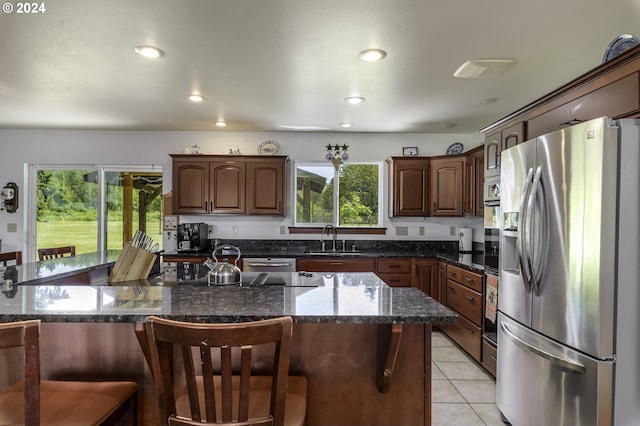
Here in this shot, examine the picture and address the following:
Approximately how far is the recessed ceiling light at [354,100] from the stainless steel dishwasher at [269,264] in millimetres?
1909

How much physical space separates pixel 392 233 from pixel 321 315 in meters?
3.80

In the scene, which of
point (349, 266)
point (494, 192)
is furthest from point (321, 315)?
point (349, 266)

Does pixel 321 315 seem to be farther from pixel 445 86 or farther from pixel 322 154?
pixel 322 154

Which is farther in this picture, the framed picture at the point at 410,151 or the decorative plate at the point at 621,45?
the framed picture at the point at 410,151

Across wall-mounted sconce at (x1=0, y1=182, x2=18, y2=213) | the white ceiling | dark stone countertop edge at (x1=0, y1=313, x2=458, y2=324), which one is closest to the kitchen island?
dark stone countertop edge at (x1=0, y1=313, x2=458, y2=324)

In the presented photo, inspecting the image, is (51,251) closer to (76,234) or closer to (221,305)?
(76,234)

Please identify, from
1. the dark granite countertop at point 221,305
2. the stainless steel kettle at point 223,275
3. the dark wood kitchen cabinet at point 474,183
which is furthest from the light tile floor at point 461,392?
the stainless steel kettle at point 223,275

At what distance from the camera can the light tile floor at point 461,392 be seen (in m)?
2.47

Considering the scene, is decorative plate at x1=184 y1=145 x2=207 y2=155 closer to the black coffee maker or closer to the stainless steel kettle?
the black coffee maker

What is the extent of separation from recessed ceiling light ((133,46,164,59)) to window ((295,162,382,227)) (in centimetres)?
264

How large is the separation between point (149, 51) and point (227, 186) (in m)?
2.28

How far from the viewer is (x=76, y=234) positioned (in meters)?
5.04

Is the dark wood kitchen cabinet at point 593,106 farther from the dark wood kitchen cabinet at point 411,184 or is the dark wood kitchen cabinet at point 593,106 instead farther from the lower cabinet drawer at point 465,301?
the dark wood kitchen cabinet at point 411,184

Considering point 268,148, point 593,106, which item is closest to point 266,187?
point 268,148
